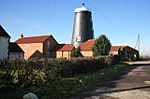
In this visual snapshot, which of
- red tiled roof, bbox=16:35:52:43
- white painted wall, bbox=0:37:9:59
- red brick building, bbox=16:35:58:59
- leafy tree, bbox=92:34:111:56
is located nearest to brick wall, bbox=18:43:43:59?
red brick building, bbox=16:35:58:59

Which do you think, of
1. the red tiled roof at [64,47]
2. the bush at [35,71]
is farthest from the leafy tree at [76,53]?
the bush at [35,71]

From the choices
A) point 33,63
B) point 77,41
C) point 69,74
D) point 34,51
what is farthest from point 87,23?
point 33,63

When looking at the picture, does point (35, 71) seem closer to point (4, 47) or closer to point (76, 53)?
point (4, 47)

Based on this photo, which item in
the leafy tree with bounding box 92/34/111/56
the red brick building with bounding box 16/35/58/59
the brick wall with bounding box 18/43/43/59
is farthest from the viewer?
the brick wall with bounding box 18/43/43/59

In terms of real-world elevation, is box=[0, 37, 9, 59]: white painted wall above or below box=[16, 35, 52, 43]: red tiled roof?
below

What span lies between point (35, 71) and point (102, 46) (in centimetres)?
3174

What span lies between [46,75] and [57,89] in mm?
2692

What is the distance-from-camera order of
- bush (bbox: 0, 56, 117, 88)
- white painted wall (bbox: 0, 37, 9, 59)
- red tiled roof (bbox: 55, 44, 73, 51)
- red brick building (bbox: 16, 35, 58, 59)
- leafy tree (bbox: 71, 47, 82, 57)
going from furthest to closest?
1. red tiled roof (bbox: 55, 44, 73, 51)
2. red brick building (bbox: 16, 35, 58, 59)
3. leafy tree (bbox: 71, 47, 82, 57)
4. white painted wall (bbox: 0, 37, 9, 59)
5. bush (bbox: 0, 56, 117, 88)

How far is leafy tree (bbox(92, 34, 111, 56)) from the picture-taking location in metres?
44.8

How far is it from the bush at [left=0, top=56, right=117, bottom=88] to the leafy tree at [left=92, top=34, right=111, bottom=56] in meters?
22.8

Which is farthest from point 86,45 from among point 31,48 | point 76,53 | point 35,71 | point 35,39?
point 35,71

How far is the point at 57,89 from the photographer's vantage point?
13273 millimetres

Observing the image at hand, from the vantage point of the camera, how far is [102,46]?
4506cm

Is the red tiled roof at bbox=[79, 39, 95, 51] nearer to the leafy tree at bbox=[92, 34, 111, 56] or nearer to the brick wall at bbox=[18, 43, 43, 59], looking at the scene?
the brick wall at bbox=[18, 43, 43, 59]
